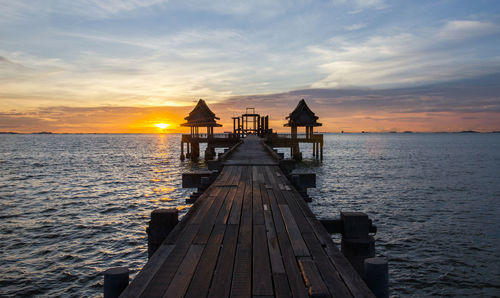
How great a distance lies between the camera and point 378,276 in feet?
11.2

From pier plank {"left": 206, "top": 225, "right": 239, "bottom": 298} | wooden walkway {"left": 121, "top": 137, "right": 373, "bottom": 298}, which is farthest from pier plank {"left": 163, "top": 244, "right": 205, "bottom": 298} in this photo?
pier plank {"left": 206, "top": 225, "right": 239, "bottom": 298}

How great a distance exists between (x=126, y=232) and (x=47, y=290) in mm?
5060

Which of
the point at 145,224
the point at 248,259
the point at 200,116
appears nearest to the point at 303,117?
the point at 200,116

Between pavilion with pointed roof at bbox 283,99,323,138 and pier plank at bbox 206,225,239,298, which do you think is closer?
pier plank at bbox 206,225,239,298

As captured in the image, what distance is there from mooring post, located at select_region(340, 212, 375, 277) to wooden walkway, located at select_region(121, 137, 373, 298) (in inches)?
23.6

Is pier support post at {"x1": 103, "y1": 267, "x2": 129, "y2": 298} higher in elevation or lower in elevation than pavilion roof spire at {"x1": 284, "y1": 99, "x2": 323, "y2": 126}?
lower

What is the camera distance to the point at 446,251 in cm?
1248

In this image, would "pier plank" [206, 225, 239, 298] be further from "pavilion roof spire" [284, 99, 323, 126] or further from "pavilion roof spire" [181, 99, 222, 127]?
"pavilion roof spire" [284, 99, 323, 126]

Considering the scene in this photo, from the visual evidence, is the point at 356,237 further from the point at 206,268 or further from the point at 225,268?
the point at 206,268

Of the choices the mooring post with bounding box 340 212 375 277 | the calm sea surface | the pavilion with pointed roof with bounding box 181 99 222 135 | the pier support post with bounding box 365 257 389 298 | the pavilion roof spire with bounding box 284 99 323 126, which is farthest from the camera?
the pavilion roof spire with bounding box 284 99 323 126

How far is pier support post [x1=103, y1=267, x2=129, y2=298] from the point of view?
3238 millimetres

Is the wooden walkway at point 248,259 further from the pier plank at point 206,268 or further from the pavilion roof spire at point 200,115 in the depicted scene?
the pavilion roof spire at point 200,115

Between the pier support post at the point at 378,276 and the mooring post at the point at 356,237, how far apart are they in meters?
1.94

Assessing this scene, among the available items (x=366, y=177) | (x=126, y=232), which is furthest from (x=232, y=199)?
(x=366, y=177)
